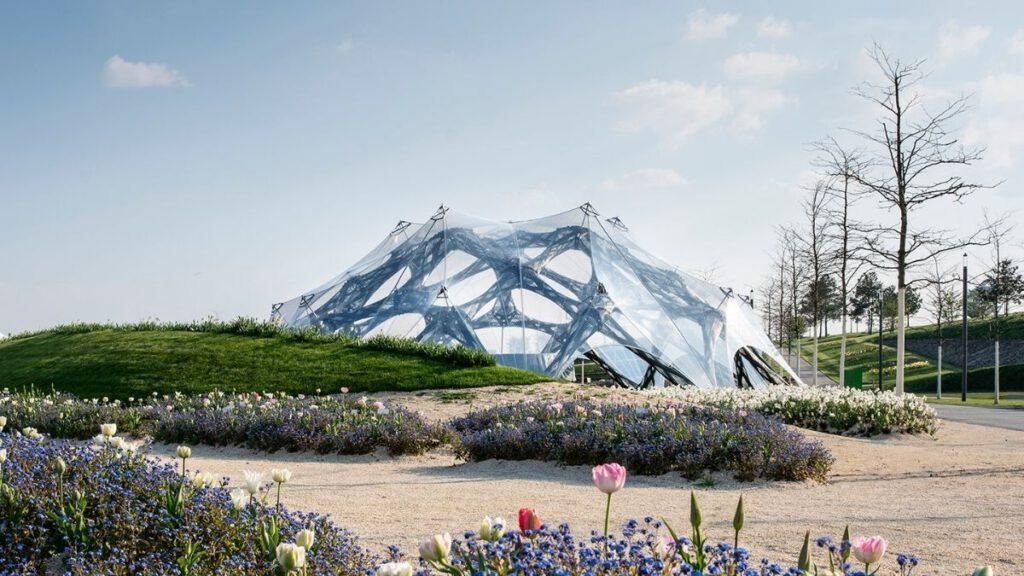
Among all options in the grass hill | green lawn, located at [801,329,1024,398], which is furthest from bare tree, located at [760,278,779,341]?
the grass hill

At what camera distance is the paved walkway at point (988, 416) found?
18.5 metres

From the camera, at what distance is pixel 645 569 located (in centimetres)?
296

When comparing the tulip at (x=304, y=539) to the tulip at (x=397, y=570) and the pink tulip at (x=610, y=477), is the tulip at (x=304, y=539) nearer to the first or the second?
the tulip at (x=397, y=570)

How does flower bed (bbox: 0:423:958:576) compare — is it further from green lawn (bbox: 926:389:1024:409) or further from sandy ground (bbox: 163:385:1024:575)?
green lawn (bbox: 926:389:1024:409)

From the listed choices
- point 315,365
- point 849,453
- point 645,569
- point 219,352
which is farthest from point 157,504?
point 219,352

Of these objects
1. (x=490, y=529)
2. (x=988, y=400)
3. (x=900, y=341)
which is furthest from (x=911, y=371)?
(x=490, y=529)

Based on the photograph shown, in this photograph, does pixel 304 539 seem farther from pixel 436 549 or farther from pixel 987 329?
pixel 987 329

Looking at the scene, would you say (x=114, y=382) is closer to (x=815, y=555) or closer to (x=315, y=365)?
(x=315, y=365)

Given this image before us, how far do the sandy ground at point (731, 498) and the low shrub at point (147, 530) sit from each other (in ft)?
2.91

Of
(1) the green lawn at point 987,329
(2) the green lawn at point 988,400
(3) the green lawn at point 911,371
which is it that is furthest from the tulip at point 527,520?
(1) the green lawn at point 987,329

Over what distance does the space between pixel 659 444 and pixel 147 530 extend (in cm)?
609

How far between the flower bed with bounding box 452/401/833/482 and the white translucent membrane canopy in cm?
1123

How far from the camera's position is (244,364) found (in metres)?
20.3

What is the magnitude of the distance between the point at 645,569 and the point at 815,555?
8.51 feet
